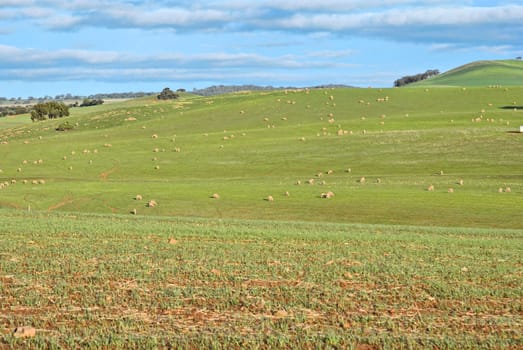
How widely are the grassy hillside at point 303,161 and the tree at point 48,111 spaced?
33859 mm

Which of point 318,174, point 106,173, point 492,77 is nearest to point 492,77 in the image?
point 492,77

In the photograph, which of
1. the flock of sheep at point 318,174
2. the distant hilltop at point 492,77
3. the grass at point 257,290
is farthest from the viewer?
the distant hilltop at point 492,77

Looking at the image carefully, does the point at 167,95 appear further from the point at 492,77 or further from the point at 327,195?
the point at 327,195

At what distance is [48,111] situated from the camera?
136 meters

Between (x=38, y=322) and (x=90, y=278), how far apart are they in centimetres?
392

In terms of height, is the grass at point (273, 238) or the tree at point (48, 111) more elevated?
the tree at point (48, 111)

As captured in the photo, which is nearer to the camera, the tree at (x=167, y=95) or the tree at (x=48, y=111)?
the tree at (x=48, y=111)

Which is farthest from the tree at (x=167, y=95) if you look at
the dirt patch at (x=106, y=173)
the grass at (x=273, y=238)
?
the dirt patch at (x=106, y=173)

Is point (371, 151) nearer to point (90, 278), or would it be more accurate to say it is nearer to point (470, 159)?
point (470, 159)

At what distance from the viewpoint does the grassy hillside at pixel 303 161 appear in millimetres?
39475

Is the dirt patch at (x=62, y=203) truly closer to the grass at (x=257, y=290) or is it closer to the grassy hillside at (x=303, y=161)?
the grassy hillside at (x=303, y=161)

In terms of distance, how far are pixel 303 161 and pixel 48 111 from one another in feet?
292

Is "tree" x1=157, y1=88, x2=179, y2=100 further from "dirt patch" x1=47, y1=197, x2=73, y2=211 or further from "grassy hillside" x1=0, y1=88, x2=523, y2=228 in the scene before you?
"dirt patch" x1=47, y1=197, x2=73, y2=211

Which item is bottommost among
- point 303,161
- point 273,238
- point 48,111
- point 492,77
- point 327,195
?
point 327,195
